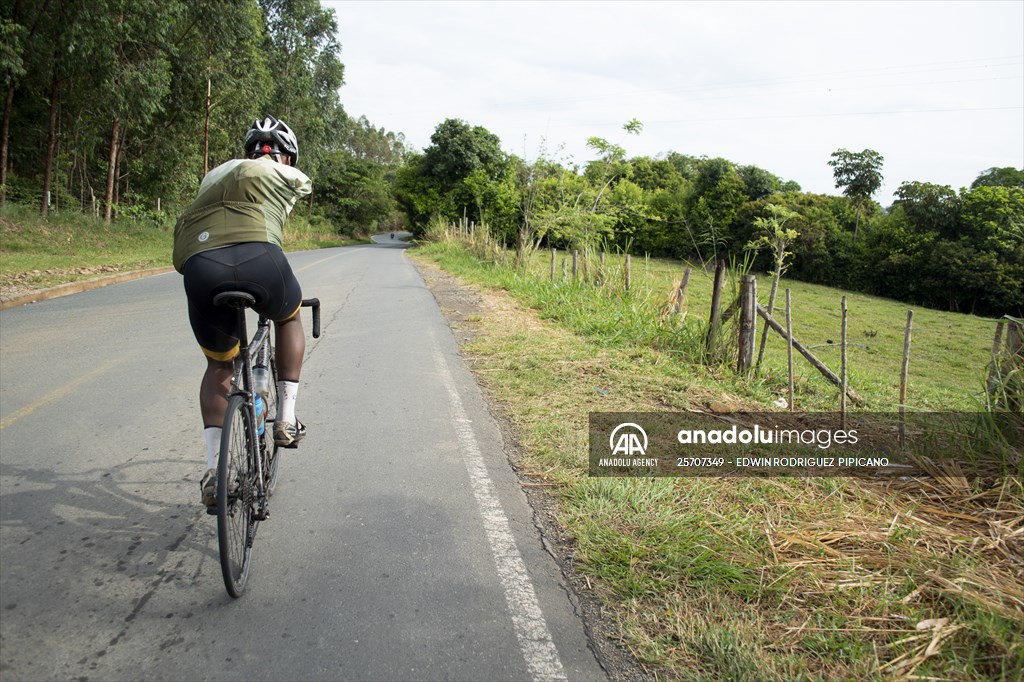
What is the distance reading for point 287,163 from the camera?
3.31 m

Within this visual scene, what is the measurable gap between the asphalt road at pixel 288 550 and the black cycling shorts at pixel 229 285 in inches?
41.6

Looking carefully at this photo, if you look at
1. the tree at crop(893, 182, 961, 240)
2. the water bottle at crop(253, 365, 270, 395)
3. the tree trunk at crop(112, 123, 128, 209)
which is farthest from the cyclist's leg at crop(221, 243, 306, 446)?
the tree at crop(893, 182, 961, 240)

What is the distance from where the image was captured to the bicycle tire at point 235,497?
2512mm

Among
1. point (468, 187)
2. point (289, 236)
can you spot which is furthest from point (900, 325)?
point (289, 236)

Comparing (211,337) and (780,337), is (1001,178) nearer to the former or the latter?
(780,337)

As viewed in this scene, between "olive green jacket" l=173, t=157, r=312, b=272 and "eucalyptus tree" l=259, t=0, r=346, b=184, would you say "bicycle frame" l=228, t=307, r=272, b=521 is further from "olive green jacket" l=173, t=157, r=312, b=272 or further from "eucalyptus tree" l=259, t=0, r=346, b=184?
"eucalyptus tree" l=259, t=0, r=346, b=184

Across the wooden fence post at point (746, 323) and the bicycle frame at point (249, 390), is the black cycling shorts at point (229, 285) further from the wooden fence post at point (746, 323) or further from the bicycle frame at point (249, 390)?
the wooden fence post at point (746, 323)

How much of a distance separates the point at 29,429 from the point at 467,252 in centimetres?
2111

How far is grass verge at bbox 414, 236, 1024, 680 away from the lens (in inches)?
93.2

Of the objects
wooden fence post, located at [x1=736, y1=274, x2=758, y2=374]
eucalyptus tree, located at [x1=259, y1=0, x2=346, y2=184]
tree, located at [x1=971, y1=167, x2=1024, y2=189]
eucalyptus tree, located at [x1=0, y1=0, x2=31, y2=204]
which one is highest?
eucalyptus tree, located at [x1=259, y1=0, x2=346, y2=184]

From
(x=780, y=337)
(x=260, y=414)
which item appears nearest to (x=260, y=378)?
(x=260, y=414)

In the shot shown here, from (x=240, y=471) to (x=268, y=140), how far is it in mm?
1591

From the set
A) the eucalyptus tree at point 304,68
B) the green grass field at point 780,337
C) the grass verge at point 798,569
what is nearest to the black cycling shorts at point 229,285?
the grass verge at point 798,569

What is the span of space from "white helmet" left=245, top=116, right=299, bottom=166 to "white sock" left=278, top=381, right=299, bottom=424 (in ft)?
3.83
